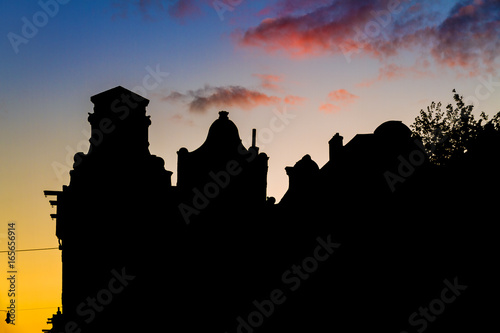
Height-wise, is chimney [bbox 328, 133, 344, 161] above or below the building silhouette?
above

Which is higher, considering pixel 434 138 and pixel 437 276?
pixel 434 138

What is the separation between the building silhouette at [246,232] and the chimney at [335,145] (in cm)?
5

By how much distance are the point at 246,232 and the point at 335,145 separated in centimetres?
576

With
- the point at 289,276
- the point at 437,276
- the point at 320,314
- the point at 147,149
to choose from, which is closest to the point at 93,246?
the point at 147,149

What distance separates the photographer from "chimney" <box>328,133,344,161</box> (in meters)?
21.5

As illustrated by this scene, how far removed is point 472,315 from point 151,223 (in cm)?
1363

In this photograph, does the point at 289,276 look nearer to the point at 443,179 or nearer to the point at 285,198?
the point at 285,198

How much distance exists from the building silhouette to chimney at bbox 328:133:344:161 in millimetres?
50

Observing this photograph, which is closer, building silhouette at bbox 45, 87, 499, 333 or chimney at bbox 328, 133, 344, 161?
building silhouette at bbox 45, 87, 499, 333

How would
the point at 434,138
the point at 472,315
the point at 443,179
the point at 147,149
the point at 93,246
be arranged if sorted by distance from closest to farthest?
the point at 472,315
the point at 443,179
the point at 93,246
the point at 147,149
the point at 434,138

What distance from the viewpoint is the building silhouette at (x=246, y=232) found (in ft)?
62.1

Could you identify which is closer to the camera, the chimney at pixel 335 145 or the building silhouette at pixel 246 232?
the building silhouette at pixel 246 232

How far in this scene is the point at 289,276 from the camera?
21.6 m

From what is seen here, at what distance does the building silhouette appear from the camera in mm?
Answer: 18922
